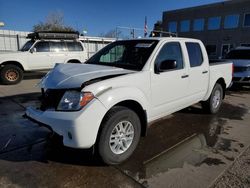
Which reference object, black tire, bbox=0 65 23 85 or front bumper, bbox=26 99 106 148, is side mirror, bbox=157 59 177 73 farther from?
black tire, bbox=0 65 23 85

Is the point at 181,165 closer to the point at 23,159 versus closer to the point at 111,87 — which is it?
the point at 111,87

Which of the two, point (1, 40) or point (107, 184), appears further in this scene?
point (1, 40)

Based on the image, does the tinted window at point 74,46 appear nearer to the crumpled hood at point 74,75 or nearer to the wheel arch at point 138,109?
the crumpled hood at point 74,75

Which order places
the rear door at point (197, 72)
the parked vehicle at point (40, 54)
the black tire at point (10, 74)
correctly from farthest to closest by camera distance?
the parked vehicle at point (40, 54)
the black tire at point (10, 74)
the rear door at point (197, 72)

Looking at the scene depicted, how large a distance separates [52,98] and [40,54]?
828cm

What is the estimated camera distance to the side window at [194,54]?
444 cm

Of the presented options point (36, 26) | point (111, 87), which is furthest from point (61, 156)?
point (36, 26)

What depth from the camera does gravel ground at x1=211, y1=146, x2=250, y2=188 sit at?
2.70 metres

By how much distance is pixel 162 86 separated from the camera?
12.1 ft

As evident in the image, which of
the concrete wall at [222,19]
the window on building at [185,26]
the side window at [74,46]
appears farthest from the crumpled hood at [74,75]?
the window on building at [185,26]

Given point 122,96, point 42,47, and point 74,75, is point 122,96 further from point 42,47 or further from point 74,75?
point 42,47

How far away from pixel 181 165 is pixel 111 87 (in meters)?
1.49

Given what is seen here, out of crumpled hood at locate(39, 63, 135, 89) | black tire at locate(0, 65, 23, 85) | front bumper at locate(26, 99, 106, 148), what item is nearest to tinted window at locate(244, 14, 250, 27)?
black tire at locate(0, 65, 23, 85)

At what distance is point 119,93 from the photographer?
9.60 feet
